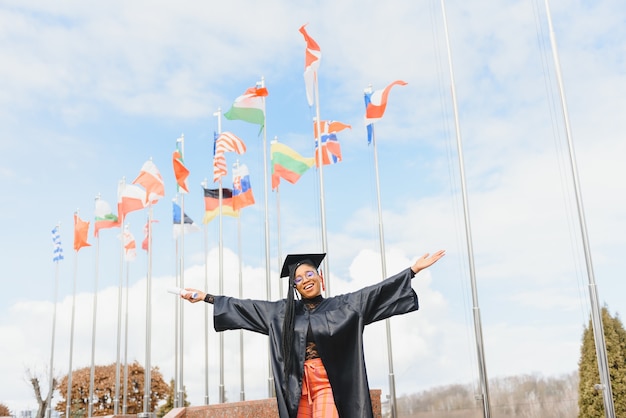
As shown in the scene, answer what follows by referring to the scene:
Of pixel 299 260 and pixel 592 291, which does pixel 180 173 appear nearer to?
pixel 592 291

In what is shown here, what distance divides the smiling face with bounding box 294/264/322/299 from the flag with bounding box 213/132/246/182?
12279 millimetres

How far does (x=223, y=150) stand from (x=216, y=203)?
2.93 meters

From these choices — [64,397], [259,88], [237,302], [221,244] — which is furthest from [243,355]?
[64,397]

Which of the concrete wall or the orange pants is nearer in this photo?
the orange pants

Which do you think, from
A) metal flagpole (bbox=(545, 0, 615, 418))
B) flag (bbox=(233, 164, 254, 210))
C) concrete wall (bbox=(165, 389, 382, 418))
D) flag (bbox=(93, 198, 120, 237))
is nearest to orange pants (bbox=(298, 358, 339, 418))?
concrete wall (bbox=(165, 389, 382, 418))

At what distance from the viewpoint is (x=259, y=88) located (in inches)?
687

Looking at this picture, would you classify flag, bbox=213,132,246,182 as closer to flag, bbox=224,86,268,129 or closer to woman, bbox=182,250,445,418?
flag, bbox=224,86,268,129

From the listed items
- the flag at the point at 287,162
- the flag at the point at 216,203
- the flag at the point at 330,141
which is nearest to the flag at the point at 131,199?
the flag at the point at 216,203

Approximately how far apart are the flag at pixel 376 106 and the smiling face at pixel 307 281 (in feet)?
29.5

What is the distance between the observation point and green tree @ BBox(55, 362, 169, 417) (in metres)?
28.8

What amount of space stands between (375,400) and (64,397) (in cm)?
2385

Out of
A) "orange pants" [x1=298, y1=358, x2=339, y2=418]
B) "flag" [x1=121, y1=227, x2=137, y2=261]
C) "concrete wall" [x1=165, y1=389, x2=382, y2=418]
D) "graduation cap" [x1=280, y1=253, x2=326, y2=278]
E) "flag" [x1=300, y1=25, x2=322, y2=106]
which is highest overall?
"flag" [x1=300, y1=25, x2=322, y2=106]

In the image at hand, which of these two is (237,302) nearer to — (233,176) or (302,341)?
(302,341)

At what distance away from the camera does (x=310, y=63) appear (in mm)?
14719
